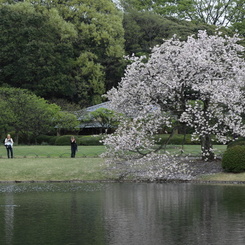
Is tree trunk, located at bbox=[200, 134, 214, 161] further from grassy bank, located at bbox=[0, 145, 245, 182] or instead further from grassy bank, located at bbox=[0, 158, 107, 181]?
grassy bank, located at bbox=[0, 158, 107, 181]

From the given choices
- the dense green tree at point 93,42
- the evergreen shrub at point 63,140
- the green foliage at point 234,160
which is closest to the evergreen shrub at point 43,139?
the evergreen shrub at point 63,140

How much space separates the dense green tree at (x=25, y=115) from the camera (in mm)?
55188

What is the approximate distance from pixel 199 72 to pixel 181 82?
1299 millimetres

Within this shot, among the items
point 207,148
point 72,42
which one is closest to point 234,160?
point 207,148

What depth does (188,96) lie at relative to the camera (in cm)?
3294

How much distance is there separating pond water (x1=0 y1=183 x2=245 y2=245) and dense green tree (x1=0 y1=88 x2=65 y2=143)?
94.5ft

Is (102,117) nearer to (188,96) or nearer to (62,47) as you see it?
(62,47)

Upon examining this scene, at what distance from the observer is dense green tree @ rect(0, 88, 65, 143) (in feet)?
181

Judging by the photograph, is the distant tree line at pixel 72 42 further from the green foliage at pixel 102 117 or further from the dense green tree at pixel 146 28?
the green foliage at pixel 102 117

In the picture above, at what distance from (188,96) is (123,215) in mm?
16677

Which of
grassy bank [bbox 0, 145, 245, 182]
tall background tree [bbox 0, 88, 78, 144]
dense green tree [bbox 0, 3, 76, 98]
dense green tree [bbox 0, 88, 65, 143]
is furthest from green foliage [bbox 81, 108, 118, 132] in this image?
grassy bank [bbox 0, 145, 245, 182]

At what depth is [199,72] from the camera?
106 feet

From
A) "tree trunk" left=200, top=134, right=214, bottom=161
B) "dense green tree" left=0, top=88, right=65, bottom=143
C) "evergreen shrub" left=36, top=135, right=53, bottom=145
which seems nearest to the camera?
"tree trunk" left=200, top=134, right=214, bottom=161

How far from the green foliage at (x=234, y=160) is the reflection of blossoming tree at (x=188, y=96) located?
3.09 feet
